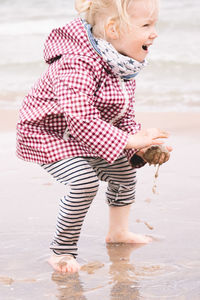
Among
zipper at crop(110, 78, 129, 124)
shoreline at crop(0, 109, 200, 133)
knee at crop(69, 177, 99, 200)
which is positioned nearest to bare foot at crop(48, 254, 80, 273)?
knee at crop(69, 177, 99, 200)

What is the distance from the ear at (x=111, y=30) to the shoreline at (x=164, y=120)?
9.54 ft

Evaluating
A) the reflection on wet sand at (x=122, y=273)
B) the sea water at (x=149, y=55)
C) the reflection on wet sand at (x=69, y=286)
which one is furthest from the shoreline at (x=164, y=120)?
the reflection on wet sand at (x=69, y=286)

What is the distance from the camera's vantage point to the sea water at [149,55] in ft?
25.5

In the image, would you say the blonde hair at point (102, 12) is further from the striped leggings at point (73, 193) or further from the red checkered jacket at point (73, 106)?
the striped leggings at point (73, 193)

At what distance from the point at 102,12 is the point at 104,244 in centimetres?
112

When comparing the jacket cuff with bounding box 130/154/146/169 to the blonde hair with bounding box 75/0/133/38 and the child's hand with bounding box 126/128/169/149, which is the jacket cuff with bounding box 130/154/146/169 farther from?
the blonde hair with bounding box 75/0/133/38

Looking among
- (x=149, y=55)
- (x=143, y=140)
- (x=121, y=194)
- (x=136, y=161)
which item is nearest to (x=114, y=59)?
(x=143, y=140)

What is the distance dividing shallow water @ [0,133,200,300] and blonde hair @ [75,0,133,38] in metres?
1.03

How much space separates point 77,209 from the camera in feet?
9.78

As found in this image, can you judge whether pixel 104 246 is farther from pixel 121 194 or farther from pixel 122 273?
pixel 122 273

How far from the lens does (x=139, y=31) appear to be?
3008 mm

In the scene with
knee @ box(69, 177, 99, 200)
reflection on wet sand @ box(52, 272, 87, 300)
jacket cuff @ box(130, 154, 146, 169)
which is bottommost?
reflection on wet sand @ box(52, 272, 87, 300)

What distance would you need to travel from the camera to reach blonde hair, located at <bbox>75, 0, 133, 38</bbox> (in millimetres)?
2945

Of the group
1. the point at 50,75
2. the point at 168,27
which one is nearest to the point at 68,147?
the point at 50,75
